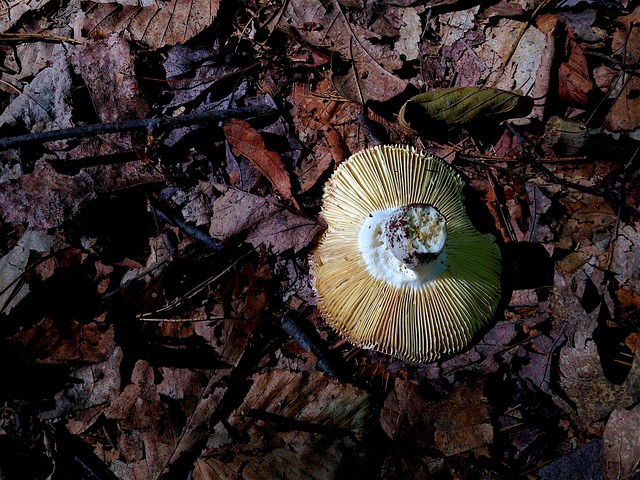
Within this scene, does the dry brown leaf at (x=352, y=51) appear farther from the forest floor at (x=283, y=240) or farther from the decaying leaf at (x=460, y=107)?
the decaying leaf at (x=460, y=107)

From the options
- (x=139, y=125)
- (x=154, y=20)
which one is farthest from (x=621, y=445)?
(x=154, y=20)

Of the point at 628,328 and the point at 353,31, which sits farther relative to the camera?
the point at 353,31

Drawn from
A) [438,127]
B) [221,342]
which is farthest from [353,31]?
[221,342]

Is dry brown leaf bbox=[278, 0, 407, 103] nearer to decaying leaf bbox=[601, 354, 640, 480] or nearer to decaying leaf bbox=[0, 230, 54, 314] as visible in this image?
decaying leaf bbox=[0, 230, 54, 314]

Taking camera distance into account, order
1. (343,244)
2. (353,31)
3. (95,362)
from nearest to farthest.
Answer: (343,244)
(95,362)
(353,31)

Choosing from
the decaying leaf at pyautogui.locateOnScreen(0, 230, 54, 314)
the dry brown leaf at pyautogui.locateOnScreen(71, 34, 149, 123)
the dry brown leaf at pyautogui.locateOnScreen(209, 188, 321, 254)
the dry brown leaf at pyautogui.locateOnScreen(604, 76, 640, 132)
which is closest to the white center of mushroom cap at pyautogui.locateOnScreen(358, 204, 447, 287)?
the dry brown leaf at pyautogui.locateOnScreen(209, 188, 321, 254)

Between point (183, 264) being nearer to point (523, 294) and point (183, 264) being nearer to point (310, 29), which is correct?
point (310, 29)

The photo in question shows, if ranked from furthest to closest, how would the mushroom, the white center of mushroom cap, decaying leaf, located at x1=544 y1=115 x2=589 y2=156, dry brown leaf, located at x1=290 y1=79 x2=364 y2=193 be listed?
dry brown leaf, located at x1=290 y1=79 x2=364 y2=193 < decaying leaf, located at x1=544 y1=115 x2=589 y2=156 < the mushroom < the white center of mushroom cap

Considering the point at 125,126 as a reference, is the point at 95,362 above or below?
below
